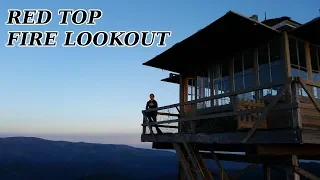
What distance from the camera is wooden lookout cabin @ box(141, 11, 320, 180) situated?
6.66 metres

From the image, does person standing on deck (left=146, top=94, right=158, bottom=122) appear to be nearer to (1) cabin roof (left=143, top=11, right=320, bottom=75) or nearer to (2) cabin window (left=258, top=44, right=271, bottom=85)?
(1) cabin roof (left=143, top=11, right=320, bottom=75)

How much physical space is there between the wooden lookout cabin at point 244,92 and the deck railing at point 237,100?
0.07 ft

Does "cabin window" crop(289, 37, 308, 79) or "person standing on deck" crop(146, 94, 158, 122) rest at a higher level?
"cabin window" crop(289, 37, 308, 79)

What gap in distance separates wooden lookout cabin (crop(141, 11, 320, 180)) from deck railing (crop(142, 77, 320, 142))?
0.02 metres

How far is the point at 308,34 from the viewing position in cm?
958

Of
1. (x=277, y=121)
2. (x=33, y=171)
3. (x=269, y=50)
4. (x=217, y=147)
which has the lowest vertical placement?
(x=33, y=171)

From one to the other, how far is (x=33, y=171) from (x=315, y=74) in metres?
203

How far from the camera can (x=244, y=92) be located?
679 cm

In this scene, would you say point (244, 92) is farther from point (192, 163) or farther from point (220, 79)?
point (220, 79)

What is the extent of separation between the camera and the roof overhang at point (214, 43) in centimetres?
891

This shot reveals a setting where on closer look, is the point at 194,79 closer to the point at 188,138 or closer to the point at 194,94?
the point at 194,94

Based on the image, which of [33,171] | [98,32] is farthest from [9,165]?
[98,32]

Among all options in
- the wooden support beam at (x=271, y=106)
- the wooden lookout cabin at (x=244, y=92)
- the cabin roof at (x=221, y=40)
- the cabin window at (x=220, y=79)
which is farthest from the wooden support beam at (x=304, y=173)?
the cabin window at (x=220, y=79)

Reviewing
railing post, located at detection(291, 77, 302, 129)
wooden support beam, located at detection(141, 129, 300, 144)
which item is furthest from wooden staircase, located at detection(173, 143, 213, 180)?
railing post, located at detection(291, 77, 302, 129)
